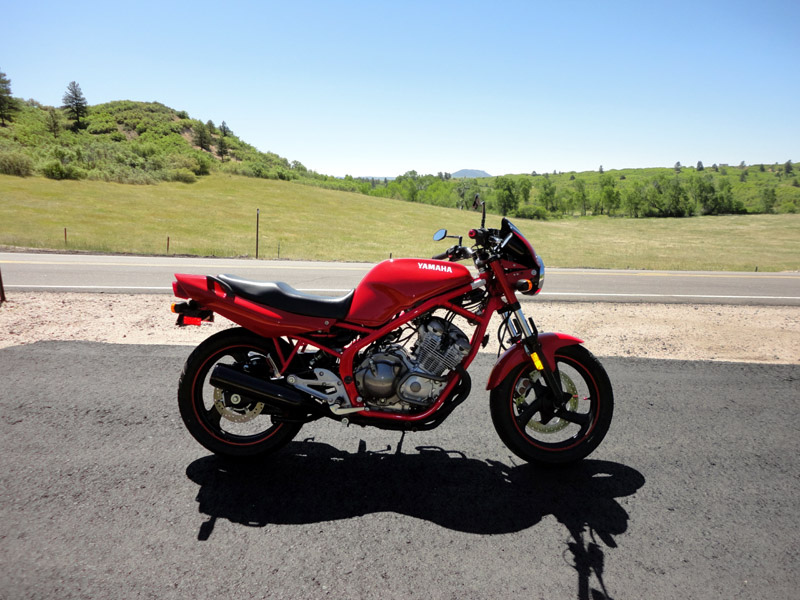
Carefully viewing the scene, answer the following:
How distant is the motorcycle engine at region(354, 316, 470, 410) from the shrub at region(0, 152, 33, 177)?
6280 cm

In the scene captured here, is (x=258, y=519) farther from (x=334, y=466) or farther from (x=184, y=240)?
(x=184, y=240)

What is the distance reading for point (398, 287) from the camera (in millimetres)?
3473

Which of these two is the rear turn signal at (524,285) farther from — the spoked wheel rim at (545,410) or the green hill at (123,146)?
the green hill at (123,146)

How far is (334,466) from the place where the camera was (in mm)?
3688

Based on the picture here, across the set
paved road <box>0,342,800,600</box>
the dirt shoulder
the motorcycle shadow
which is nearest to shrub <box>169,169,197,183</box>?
the dirt shoulder

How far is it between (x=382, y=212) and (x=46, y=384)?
202ft

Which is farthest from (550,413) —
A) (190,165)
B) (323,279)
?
(190,165)

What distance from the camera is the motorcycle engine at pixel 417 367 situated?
11.5 feet

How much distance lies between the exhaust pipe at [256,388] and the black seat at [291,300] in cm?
56

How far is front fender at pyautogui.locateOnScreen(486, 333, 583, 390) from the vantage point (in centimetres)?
365

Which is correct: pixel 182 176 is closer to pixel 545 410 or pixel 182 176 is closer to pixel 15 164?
pixel 15 164

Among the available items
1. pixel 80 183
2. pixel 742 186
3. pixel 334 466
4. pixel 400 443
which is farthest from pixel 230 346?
pixel 742 186

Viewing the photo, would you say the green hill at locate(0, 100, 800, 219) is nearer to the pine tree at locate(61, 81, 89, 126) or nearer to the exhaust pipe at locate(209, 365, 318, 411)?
the pine tree at locate(61, 81, 89, 126)

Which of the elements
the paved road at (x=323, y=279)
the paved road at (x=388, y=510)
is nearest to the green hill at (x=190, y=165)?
the paved road at (x=323, y=279)
